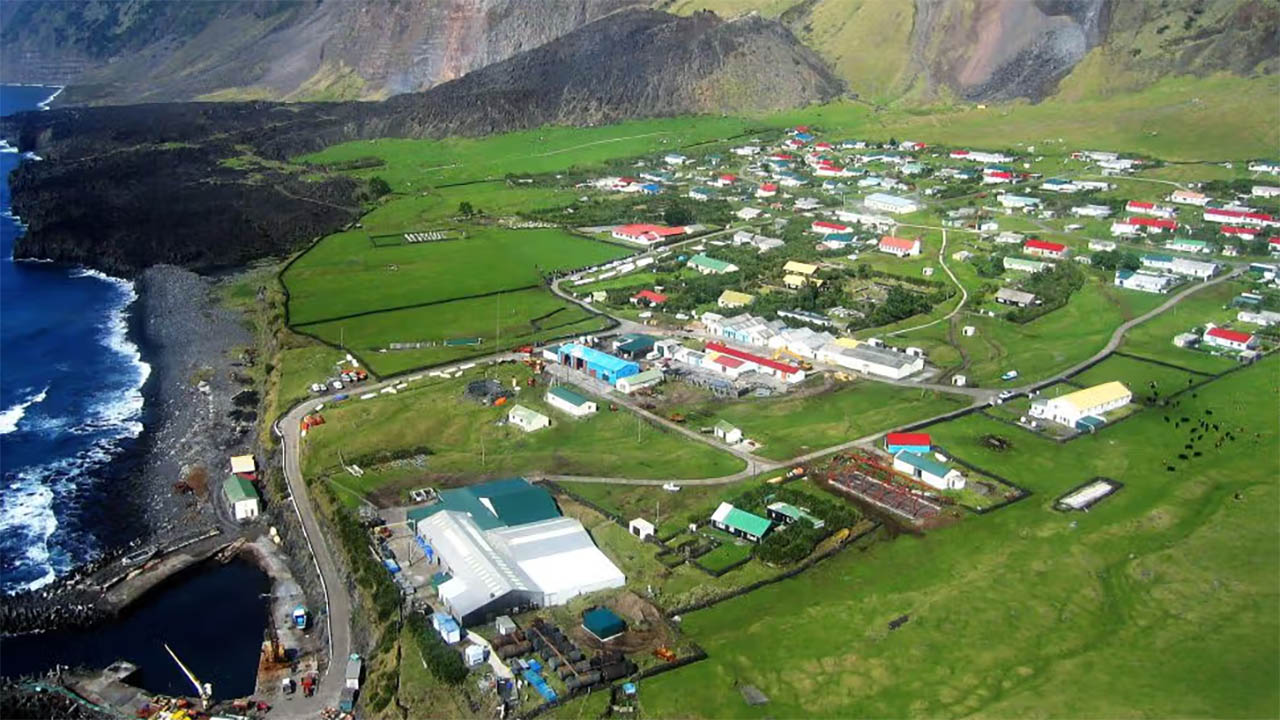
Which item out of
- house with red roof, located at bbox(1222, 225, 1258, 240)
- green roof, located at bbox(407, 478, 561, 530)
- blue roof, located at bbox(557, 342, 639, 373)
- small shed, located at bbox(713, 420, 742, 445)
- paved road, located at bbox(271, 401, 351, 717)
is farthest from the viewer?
house with red roof, located at bbox(1222, 225, 1258, 240)

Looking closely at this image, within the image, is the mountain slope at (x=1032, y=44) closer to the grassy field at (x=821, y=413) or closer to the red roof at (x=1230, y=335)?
the red roof at (x=1230, y=335)

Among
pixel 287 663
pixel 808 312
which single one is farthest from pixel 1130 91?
pixel 287 663

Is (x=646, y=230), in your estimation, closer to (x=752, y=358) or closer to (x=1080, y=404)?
(x=752, y=358)

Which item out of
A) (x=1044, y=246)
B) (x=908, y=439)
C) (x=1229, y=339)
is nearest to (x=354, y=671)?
(x=908, y=439)

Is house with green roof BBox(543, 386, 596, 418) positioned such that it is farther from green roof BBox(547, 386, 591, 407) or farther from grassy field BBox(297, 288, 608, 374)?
grassy field BBox(297, 288, 608, 374)

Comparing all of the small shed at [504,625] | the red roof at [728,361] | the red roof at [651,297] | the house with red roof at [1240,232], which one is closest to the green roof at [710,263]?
the red roof at [651,297]

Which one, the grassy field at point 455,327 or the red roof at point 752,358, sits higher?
the red roof at point 752,358

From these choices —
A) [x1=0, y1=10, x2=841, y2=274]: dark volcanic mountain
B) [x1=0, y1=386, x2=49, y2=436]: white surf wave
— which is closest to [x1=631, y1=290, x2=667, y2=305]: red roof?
[x1=0, y1=386, x2=49, y2=436]: white surf wave

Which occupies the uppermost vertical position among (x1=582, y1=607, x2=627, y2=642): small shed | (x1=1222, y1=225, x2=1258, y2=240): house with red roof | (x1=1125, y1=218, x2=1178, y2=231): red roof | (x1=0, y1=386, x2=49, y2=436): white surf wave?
(x1=1222, y1=225, x2=1258, y2=240): house with red roof
